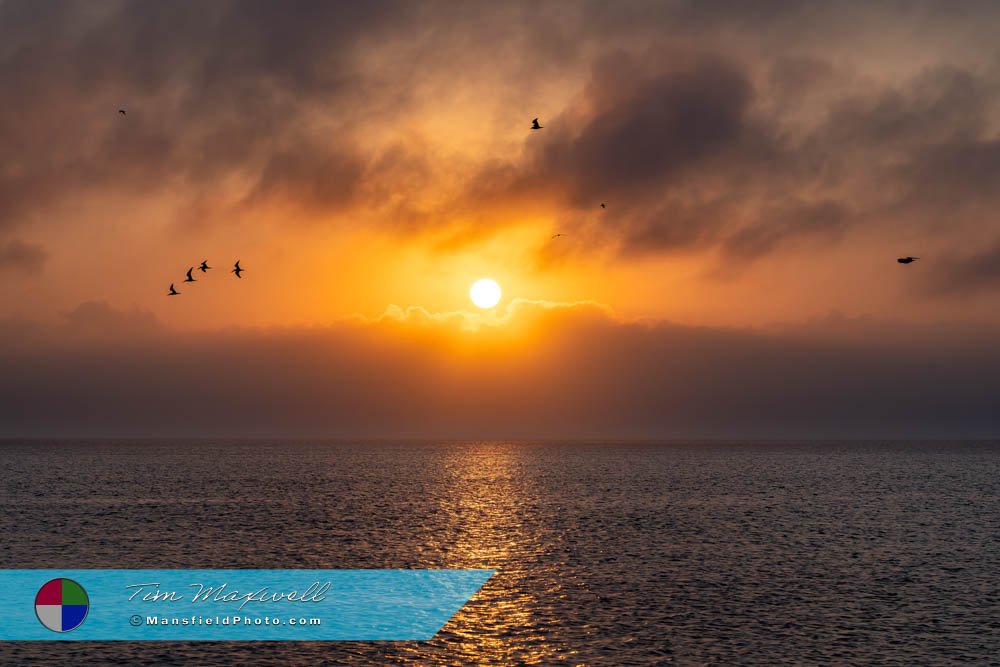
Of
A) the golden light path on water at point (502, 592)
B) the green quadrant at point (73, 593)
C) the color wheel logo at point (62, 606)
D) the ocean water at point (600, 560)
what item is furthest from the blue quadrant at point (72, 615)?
the golden light path on water at point (502, 592)

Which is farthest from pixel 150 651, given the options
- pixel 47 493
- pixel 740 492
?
pixel 740 492

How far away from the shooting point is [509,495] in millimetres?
146250

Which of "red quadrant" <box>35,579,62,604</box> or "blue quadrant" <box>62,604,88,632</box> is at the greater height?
"red quadrant" <box>35,579,62,604</box>

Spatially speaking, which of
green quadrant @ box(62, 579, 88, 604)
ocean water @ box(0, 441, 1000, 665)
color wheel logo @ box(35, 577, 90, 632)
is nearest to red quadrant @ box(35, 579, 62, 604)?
color wheel logo @ box(35, 577, 90, 632)

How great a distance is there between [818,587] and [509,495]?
89.4 meters

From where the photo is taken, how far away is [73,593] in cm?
5394

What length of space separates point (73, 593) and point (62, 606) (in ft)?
14.1

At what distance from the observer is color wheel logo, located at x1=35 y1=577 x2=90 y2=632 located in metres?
47.9

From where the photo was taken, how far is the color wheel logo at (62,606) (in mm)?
47906

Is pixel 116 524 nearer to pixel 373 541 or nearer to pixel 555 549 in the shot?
pixel 373 541

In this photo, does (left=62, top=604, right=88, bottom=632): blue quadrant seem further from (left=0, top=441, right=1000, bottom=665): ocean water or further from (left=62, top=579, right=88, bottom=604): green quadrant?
(left=0, top=441, right=1000, bottom=665): ocean water
